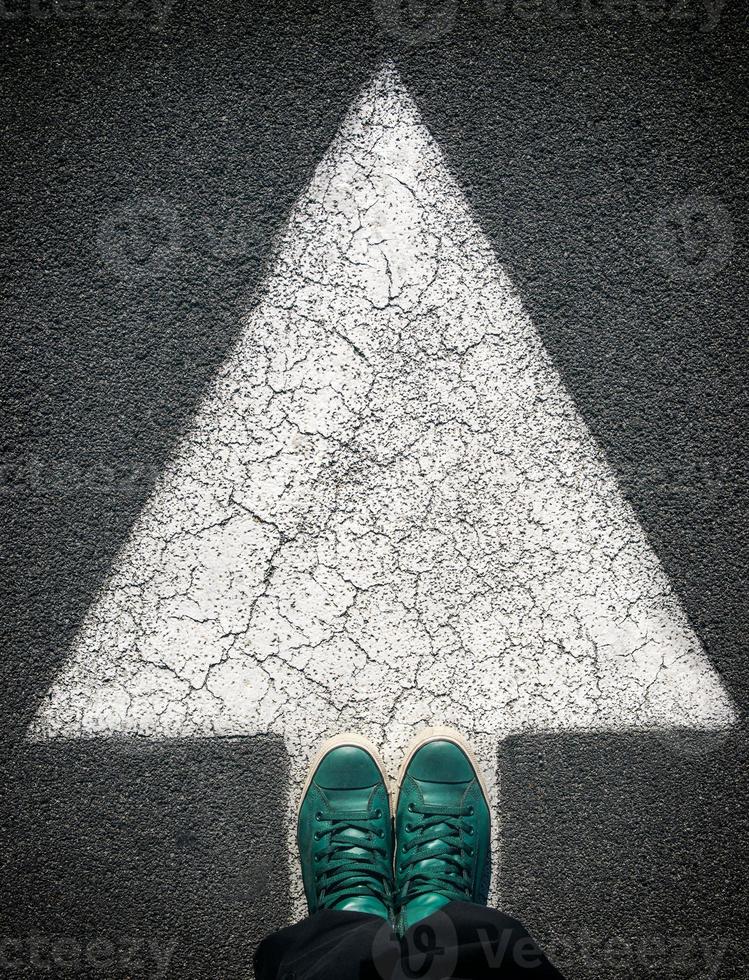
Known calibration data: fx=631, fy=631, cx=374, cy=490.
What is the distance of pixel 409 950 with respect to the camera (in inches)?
64.7

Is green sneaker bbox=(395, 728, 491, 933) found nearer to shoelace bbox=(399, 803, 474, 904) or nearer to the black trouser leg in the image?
shoelace bbox=(399, 803, 474, 904)

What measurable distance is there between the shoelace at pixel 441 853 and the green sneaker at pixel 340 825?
117 mm

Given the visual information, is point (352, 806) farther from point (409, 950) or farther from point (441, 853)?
A: point (409, 950)

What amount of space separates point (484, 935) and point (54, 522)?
1727 millimetres

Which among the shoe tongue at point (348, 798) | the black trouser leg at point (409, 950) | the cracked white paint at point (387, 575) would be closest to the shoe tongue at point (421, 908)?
the black trouser leg at point (409, 950)

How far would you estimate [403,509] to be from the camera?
2008 mm

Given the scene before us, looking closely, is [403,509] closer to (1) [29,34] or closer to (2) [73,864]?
(2) [73,864]

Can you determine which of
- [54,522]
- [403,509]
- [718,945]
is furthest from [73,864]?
[718,945]

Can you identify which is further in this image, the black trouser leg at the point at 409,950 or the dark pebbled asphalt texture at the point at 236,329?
the dark pebbled asphalt texture at the point at 236,329

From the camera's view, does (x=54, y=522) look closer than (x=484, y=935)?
No

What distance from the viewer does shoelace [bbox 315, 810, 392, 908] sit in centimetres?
198

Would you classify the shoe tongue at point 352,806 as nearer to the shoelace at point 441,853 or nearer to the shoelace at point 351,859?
the shoelace at point 351,859

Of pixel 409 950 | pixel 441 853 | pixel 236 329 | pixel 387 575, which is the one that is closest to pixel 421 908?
pixel 441 853

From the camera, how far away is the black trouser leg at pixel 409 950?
1548 mm
